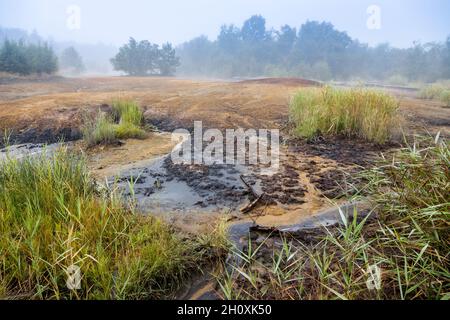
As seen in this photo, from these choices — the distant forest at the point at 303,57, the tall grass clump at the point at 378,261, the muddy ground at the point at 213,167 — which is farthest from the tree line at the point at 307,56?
the tall grass clump at the point at 378,261

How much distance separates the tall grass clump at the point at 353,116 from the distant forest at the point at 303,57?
2594cm

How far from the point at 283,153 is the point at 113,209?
312 centimetres

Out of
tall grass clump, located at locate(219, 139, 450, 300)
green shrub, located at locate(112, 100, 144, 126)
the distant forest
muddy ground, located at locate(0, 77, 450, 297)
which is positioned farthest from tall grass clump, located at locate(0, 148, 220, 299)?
the distant forest

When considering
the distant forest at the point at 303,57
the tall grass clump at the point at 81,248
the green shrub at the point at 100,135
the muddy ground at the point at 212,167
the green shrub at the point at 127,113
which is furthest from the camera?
the distant forest at the point at 303,57

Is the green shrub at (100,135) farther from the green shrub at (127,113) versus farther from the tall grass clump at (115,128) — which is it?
the green shrub at (127,113)

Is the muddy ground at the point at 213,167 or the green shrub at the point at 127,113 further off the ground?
the green shrub at the point at 127,113

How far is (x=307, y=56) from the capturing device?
4500 centimetres

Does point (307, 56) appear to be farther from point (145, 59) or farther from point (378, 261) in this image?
point (378, 261)

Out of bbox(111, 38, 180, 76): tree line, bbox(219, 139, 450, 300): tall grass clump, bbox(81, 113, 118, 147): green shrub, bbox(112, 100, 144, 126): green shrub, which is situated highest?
bbox(111, 38, 180, 76): tree line

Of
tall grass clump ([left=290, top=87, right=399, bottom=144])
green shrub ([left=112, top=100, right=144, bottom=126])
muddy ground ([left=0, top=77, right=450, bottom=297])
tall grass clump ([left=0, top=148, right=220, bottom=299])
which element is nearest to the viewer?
tall grass clump ([left=0, top=148, right=220, bottom=299])

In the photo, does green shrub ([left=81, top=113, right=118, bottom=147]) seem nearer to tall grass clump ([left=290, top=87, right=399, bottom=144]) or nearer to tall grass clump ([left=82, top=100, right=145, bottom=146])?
tall grass clump ([left=82, top=100, right=145, bottom=146])

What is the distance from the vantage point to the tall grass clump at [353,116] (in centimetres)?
544

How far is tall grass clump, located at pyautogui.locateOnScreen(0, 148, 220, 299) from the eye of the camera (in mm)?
2084

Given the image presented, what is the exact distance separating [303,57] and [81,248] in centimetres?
4535
